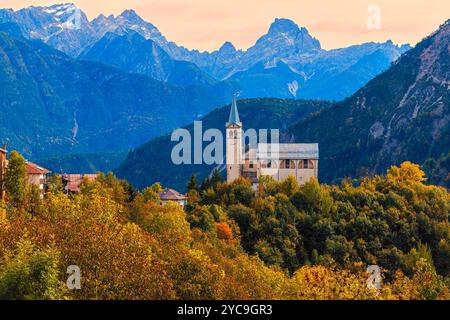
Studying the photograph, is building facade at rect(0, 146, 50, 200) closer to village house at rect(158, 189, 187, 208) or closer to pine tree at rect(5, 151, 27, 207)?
pine tree at rect(5, 151, 27, 207)

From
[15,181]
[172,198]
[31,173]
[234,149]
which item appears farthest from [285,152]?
[15,181]

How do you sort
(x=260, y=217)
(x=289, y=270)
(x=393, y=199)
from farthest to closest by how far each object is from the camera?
(x=393, y=199) → (x=260, y=217) → (x=289, y=270)

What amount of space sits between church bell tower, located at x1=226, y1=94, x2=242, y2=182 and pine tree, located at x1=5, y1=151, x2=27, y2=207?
43657 mm

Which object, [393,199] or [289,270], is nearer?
[289,270]

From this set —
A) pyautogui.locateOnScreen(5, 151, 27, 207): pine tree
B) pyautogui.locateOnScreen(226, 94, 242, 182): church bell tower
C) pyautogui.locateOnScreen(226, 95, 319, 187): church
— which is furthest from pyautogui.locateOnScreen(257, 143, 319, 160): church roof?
pyautogui.locateOnScreen(5, 151, 27, 207): pine tree

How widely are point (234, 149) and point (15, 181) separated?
48649mm

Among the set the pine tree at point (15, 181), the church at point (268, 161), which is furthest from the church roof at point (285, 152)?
the pine tree at point (15, 181)

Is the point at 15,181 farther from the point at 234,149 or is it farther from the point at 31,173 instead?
the point at 234,149

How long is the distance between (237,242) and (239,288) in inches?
1794

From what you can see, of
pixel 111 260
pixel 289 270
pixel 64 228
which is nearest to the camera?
pixel 111 260

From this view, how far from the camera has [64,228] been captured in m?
72.8

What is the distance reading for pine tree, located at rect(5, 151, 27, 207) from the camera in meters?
108

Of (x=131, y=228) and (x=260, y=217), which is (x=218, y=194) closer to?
(x=260, y=217)
